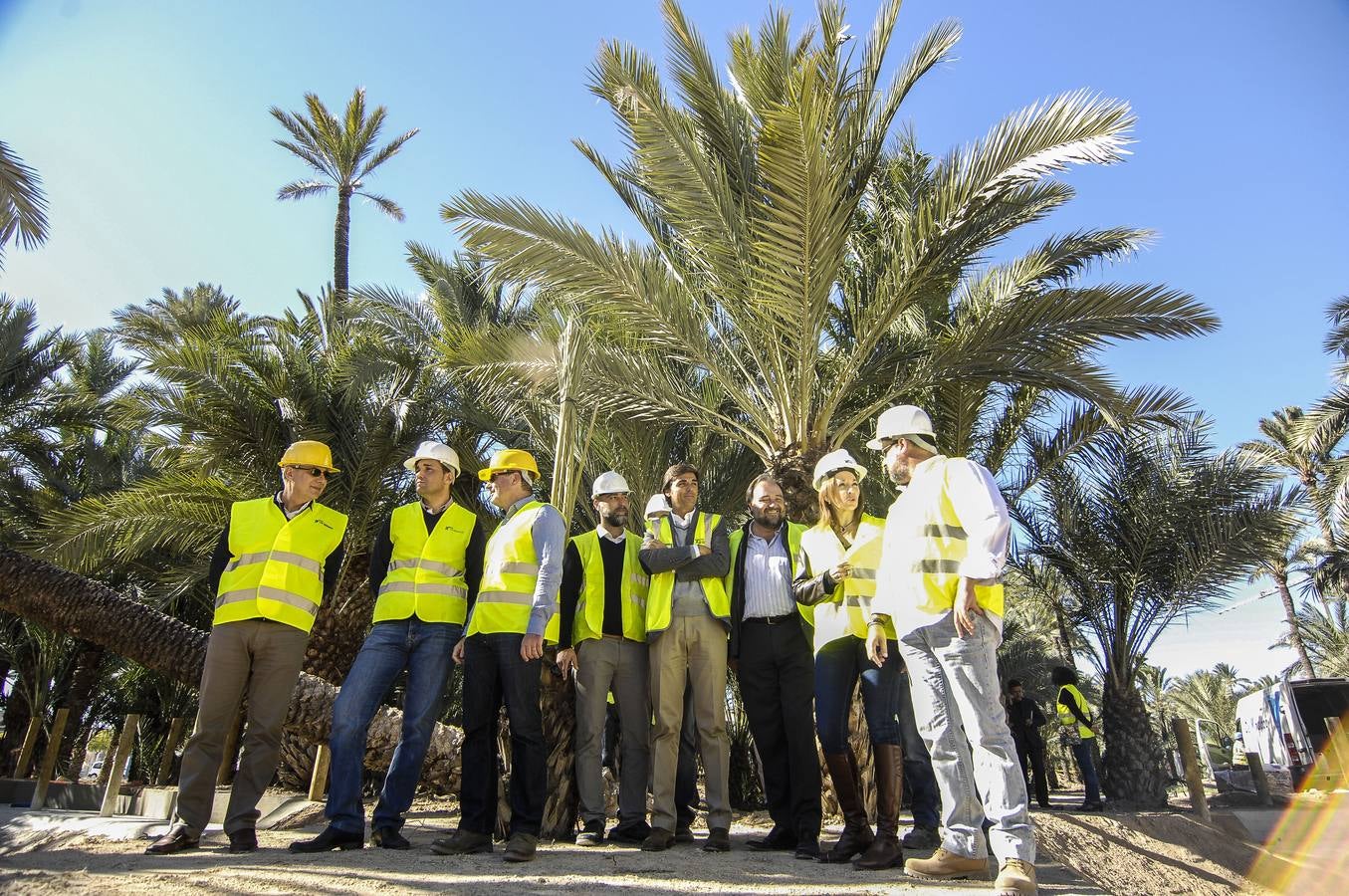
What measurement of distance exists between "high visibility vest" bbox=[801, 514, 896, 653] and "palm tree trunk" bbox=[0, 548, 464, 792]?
118 inches

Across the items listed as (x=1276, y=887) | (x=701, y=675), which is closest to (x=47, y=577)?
(x=701, y=675)

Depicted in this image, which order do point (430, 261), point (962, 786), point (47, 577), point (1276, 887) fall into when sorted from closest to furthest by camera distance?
point (962, 786) < point (47, 577) < point (1276, 887) < point (430, 261)

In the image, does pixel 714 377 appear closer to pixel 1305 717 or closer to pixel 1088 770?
pixel 1088 770

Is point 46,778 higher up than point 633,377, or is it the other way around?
point 633,377

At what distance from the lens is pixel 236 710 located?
4.23m

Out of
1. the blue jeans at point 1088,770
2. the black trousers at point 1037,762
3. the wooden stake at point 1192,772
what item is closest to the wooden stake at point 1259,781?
the wooden stake at point 1192,772

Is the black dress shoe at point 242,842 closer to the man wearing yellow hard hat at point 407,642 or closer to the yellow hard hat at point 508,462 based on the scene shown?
the man wearing yellow hard hat at point 407,642

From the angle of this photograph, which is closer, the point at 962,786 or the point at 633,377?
the point at 962,786

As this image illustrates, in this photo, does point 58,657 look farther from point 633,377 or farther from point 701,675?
point 701,675

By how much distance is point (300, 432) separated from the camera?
425 inches

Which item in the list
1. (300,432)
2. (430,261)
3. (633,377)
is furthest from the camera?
(430,261)

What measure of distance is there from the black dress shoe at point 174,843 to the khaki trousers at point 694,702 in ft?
6.98

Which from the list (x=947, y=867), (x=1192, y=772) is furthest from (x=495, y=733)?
(x=1192, y=772)

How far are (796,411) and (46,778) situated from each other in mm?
9054
